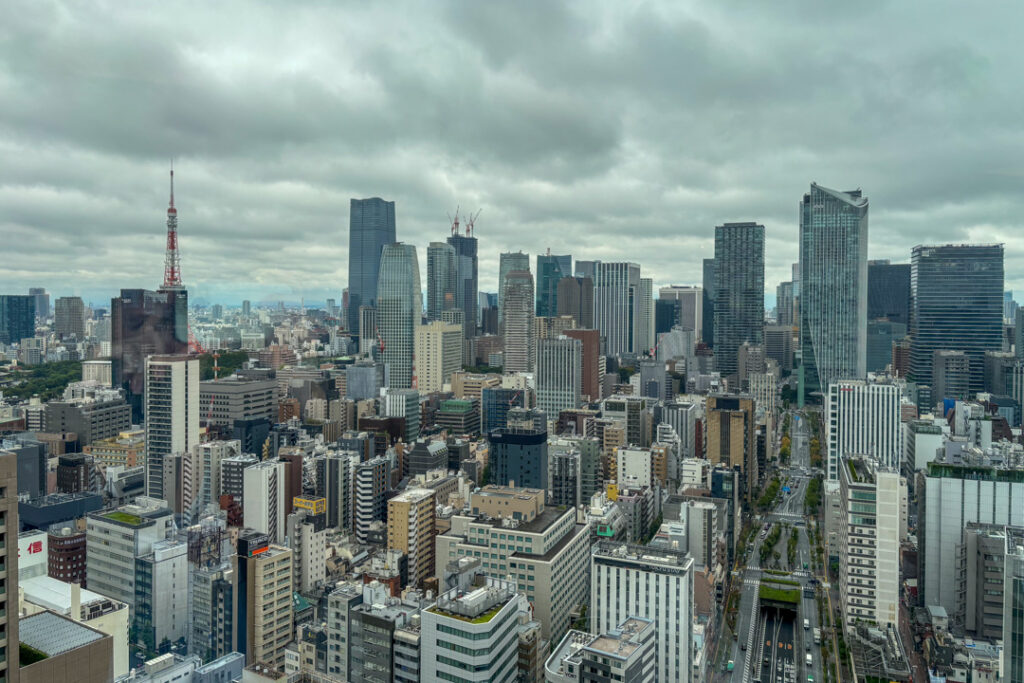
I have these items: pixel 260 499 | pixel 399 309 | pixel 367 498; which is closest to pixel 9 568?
pixel 260 499

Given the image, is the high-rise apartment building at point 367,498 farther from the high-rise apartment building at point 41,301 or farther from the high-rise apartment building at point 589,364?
the high-rise apartment building at point 589,364

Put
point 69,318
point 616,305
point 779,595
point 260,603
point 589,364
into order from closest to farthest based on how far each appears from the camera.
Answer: point 260,603, point 779,595, point 69,318, point 589,364, point 616,305

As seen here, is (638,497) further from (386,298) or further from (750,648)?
(386,298)

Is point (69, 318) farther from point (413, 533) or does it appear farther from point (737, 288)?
point (737, 288)

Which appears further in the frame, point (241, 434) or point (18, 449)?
point (241, 434)

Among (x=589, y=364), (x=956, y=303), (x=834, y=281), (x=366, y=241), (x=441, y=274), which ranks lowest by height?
(x=589, y=364)

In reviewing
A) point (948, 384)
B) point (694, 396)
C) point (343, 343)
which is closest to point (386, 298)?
point (343, 343)

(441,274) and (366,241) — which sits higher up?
(366,241)
